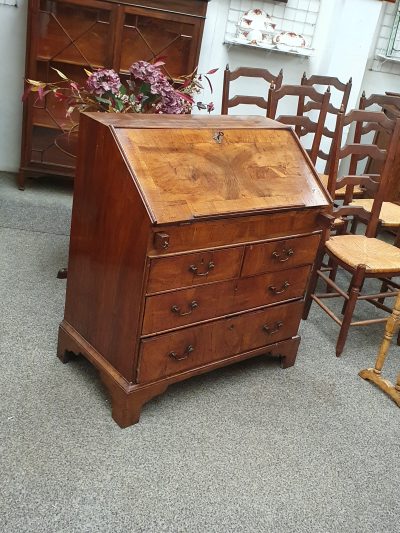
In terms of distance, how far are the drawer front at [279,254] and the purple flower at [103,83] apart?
3.39ft

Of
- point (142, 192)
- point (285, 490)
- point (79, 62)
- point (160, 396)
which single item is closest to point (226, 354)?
point (160, 396)

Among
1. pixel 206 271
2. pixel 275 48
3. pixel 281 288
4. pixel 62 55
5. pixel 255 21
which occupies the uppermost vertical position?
pixel 255 21

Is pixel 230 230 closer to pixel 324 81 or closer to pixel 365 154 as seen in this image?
pixel 365 154

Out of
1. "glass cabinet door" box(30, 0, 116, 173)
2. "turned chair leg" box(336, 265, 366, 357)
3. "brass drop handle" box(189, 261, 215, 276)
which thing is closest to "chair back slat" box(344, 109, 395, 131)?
"turned chair leg" box(336, 265, 366, 357)

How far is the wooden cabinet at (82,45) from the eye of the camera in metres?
3.95

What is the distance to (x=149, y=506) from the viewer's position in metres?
1.84

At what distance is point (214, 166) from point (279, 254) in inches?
18.2

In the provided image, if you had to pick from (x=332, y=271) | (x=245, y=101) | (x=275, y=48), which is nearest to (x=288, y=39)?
(x=275, y=48)

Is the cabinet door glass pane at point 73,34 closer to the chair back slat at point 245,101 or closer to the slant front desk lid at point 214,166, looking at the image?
the chair back slat at point 245,101

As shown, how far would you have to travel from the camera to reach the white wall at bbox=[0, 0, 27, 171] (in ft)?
13.8

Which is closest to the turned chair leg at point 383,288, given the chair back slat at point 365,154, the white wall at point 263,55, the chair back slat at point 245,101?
the chair back slat at point 365,154

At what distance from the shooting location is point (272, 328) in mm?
2521

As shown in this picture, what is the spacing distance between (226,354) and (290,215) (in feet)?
2.06

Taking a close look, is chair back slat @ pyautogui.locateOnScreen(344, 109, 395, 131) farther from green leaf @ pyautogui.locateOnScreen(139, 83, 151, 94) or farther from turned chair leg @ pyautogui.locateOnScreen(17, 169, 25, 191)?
turned chair leg @ pyautogui.locateOnScreen(17, 169, 25, 191)
